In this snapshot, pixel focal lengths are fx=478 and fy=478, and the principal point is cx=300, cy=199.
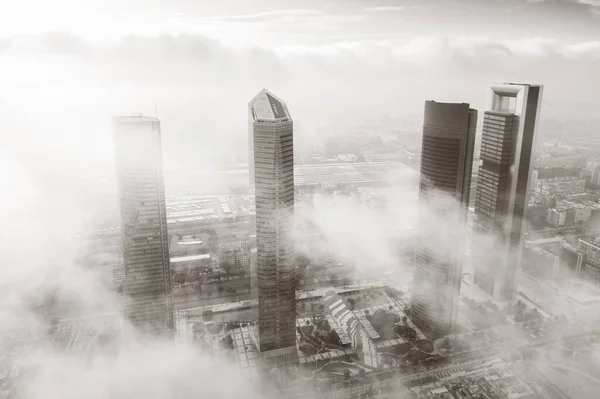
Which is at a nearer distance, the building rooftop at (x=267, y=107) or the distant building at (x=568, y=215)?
the building rooftop at (x=267, y=107)

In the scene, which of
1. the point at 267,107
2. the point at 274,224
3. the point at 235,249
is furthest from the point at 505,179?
the point at 235,249

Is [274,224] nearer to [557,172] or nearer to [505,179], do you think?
[505,179]

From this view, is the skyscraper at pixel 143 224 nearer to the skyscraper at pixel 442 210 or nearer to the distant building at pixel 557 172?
the skyscraper at pixel 442 210

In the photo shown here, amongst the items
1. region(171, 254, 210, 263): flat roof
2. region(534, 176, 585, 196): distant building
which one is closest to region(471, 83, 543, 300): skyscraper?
region(534, 176, 585, 196): distant building

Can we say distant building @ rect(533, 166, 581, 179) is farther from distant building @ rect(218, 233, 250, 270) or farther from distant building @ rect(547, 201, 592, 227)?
distant building @ rect(218, 233, 250, 270)

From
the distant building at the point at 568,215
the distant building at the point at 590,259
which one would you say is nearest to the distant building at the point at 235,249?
the distant building at the point at 590,259

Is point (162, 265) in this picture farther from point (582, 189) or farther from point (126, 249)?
point (582, 189)

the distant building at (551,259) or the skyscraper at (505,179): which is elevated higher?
the skyscraper at (505,179)
